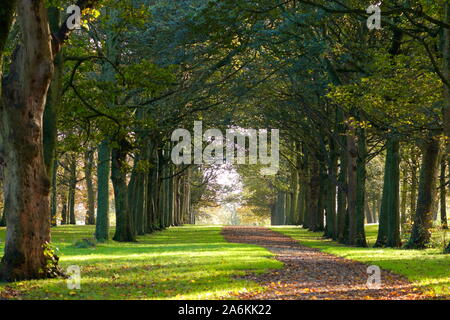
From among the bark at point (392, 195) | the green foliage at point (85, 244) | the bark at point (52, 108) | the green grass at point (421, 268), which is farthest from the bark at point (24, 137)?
the bark at point (392, 195)

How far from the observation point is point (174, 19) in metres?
23.5

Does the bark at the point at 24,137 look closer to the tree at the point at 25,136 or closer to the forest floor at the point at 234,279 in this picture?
the tree at the point at 25,136

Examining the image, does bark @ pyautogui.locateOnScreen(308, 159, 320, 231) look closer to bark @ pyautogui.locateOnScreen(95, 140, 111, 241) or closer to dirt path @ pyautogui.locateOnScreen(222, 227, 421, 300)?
bark @ pyautogui.locateOnScreen(95, 140, 111, 241)

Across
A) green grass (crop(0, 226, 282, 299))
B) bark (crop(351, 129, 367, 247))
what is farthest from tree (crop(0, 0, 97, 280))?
bark (crop(351, 129, 367, 247))

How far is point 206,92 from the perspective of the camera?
34219 mm

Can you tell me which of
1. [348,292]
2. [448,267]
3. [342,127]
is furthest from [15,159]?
[342,127]

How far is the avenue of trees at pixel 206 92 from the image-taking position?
44.1 feet

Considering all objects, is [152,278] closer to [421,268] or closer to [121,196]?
[421,268]

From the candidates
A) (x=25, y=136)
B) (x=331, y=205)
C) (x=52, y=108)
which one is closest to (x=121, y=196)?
(x=331, y=205)

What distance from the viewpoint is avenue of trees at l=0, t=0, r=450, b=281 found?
13.4 metres

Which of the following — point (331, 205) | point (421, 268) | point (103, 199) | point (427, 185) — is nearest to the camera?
point (421, 268)

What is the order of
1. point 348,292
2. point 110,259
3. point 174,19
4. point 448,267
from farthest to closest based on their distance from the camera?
point 174,19 < point 110,259 < point 448,267 < point 348,292
